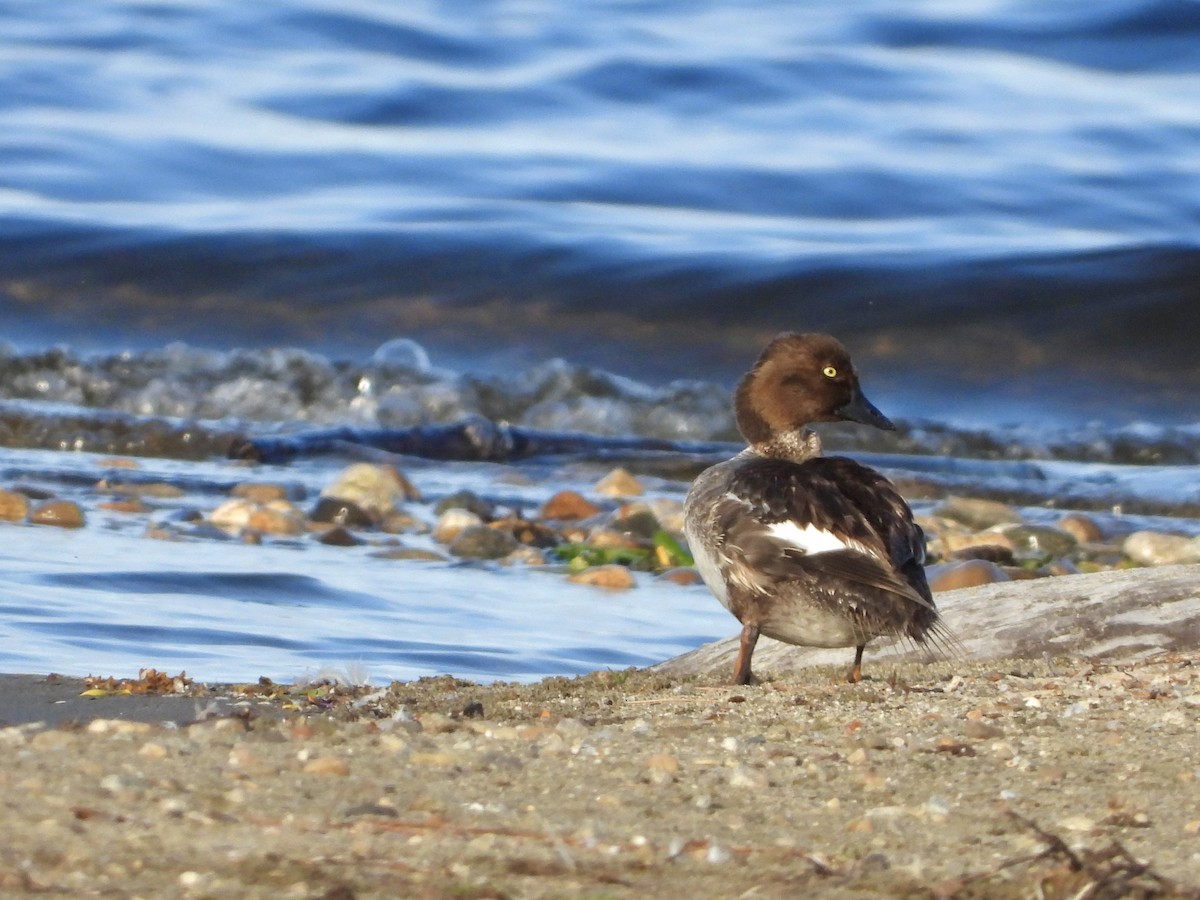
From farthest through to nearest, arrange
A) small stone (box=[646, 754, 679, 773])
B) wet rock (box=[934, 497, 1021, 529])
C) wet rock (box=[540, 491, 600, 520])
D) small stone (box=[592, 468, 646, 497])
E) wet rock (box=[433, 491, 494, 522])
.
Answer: small stone (box=[592, 468, 646, 497])
wet rock (box=[934, 497, 1021, 529])
wet rock (box=[540, 491, 600, 520])
wet rock (box=[433, 491, 494, 522])
small stone (box=[646, 754, 679, 773])

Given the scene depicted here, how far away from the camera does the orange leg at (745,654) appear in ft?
14.3

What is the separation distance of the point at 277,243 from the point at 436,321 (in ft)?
6.76

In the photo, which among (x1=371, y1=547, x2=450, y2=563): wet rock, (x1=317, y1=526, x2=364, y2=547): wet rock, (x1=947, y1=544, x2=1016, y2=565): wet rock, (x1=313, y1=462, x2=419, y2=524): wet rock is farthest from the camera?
(x1=313, y1=462, x2=419, y2=524): wet rock

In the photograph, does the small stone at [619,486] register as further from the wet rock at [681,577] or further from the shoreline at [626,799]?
the shoreline at [626,799]

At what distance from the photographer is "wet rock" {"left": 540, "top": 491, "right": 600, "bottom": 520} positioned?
808cm

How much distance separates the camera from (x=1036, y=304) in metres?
14.5

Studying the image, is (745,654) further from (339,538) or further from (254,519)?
(254,519)

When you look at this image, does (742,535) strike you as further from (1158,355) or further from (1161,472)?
(1158,355)

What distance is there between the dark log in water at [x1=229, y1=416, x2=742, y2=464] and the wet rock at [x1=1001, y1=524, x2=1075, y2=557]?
99.3 inches

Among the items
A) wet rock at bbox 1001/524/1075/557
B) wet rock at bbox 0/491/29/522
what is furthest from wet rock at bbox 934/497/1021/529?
wet rock at bbox 0/491/29/522

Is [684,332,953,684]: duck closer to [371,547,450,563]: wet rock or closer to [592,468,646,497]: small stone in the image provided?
[371,547,450,563]: wet rock

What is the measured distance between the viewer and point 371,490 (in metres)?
7.98

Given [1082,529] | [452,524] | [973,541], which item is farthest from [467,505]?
[1082,529]

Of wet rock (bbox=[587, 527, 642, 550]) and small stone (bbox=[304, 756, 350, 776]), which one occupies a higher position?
wet rock (bbox=[587, 527, 642, 550])
